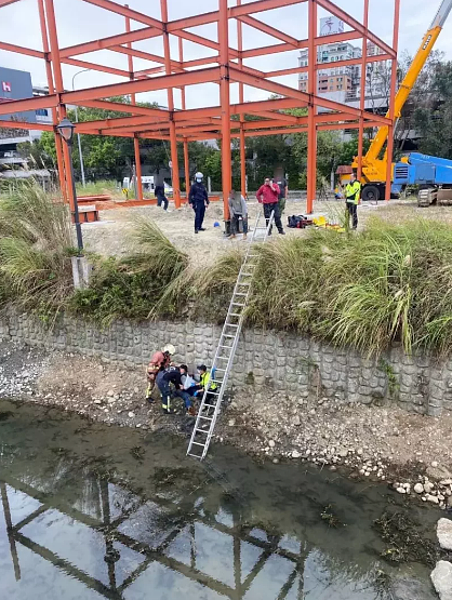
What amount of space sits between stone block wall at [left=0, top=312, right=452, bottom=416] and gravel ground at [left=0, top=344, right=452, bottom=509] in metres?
0.22

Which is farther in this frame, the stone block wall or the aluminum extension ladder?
the aluminum extension ladder

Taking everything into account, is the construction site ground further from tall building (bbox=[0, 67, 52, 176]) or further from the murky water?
tall building (bbox=[0, 67, 52, 176])

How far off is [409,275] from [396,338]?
107 centimetres

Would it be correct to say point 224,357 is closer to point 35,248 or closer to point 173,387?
point 173,387

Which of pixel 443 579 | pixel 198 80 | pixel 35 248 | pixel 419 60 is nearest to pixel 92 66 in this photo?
pixel 198 80

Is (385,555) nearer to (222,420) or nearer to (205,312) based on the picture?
(222,420)

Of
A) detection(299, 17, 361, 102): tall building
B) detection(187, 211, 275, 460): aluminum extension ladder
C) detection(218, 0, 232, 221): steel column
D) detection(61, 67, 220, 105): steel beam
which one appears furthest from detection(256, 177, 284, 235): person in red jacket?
detection(299, 17, 361, 102): tall building

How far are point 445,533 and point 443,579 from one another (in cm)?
68

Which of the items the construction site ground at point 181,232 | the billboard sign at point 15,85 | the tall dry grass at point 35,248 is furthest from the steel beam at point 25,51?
the billboard sign at point 15,85

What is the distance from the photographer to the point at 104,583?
474 cm

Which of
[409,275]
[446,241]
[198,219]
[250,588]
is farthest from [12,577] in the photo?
[198,219]

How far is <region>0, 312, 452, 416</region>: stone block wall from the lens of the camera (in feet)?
21.4

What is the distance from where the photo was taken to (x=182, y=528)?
5.41 metres

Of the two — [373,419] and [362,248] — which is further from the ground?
[362,248]
